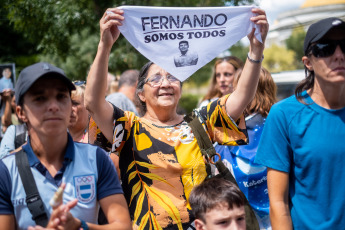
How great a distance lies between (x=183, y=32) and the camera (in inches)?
120

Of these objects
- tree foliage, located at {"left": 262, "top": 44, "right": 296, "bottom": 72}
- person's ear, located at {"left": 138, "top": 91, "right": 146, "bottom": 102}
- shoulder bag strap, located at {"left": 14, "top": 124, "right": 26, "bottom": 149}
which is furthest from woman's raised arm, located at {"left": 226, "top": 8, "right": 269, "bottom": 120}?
tree foliage, located at {"left": 262, "top": 44, "right": 296, "bottom": 72}

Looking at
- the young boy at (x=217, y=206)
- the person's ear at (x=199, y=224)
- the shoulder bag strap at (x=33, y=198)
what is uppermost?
the shoulder bag strap at (x=33, y=198)

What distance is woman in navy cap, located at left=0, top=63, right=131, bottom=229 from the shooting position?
1.97 metres

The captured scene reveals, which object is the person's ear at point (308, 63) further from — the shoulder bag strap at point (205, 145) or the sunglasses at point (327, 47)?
Result: the shoulder bag strap at point (205, 145)

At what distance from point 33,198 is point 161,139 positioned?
111 cm

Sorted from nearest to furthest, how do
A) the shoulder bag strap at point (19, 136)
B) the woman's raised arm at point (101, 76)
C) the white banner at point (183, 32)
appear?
the woman's raised arm at point (101, 76), the white banner at point (183, 32), the shoulder bag strap at point (19, 136)

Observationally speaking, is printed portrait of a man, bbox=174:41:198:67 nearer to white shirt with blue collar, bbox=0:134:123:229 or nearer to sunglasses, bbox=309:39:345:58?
sunglasses, bbox=309:39:345:58

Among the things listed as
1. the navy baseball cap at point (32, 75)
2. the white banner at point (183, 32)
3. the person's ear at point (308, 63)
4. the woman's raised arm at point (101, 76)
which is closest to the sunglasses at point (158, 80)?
the white banner at point (183, 32)

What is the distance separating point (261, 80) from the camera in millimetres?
4074

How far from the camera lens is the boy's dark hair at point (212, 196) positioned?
2.58m

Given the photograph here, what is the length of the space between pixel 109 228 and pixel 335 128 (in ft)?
4.36

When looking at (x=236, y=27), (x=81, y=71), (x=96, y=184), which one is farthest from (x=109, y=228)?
(x=81, y=71)

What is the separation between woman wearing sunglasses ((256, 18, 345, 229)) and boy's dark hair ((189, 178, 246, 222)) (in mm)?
263

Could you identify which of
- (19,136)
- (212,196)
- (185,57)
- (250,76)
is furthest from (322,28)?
(19,136)
